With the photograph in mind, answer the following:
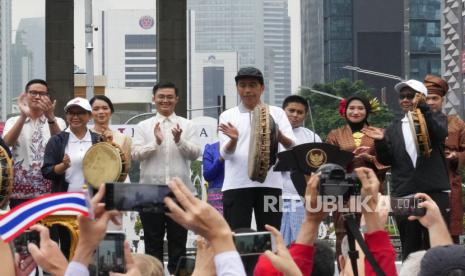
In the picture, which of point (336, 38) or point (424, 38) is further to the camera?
point (336, 38)

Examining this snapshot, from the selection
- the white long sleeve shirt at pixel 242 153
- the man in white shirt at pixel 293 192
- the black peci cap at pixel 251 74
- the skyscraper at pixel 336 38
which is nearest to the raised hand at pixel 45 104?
the white long sleeve shirt at pixel 242 153

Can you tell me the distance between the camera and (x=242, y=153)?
1133cm

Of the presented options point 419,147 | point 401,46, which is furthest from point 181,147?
point 401,46

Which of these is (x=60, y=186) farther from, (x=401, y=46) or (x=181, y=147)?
(x=401, y=46)

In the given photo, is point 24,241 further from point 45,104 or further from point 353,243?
point 45,104

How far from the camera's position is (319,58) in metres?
195

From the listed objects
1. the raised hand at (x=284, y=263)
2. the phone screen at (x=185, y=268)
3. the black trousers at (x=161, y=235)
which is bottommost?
the black trousers at (x=161, y=235)

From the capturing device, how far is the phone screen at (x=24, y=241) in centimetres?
586

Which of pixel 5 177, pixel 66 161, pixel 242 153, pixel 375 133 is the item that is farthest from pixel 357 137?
pixel 5 177

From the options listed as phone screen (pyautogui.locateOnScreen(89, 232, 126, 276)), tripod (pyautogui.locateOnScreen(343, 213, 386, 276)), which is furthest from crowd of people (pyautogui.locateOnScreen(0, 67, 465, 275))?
phone screen (pyautogui.locateOnScreen(89, 232, 126, 276))

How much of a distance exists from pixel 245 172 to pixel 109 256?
612 cm

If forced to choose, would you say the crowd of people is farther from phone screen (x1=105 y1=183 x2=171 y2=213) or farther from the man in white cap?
phone screen (x1=105 y1=183 x2=171 y2=213)

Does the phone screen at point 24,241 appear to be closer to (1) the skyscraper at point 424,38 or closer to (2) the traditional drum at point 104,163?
(2) the traditional drum at point 104,163

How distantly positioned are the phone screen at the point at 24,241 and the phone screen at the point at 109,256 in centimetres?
72
